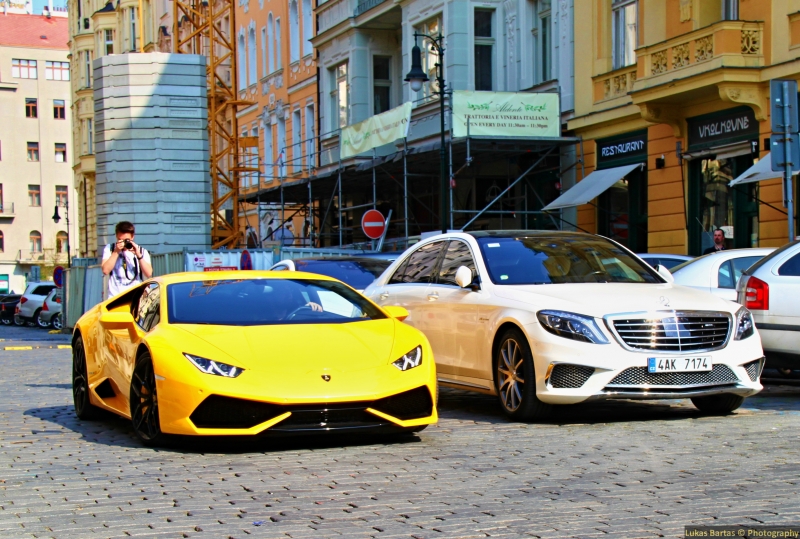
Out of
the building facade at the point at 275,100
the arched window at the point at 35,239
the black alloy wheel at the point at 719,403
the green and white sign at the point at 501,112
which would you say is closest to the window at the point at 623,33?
the green and white sign at the point at 501,112

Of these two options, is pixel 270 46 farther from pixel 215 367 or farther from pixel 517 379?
pixel 215 367

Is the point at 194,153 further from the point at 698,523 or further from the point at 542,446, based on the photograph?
the point at 698,523

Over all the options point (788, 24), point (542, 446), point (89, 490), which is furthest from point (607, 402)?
point (788, 24)

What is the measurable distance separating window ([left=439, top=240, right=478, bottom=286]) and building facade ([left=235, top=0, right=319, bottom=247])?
97.3 ft

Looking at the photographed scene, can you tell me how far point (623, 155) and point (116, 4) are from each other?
191 feet

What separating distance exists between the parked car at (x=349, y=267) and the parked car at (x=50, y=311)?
3111cm

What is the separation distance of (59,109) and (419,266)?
357 ft

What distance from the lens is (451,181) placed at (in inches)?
1120

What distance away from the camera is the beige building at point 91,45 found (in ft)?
243

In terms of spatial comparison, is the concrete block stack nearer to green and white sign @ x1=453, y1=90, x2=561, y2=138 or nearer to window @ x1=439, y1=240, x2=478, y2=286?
green and white sign @ x1=453, y1=90, x2=561, y2=138

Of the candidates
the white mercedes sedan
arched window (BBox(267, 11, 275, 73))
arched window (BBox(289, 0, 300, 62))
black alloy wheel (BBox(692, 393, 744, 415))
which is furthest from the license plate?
arched window (BBox(267, 11, 275, 73))

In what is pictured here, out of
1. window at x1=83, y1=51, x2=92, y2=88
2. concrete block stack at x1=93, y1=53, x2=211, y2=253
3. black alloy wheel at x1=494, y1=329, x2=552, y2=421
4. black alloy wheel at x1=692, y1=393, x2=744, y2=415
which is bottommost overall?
black alloy wheel at x1=692, y1=393, x2=744, y2=415

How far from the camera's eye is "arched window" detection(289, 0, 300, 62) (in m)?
48.5

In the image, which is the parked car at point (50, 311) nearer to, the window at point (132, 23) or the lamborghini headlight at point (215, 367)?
the window at point (132, 23)
